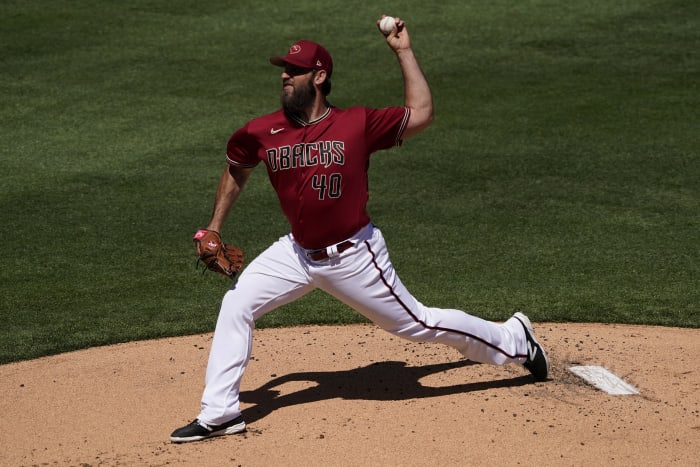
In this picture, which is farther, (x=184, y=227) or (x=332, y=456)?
(x=184, y=227)

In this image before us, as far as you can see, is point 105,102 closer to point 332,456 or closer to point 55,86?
point 55,86

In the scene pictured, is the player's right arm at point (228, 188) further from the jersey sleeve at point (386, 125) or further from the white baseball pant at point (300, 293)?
the jersey sleeve at point (386, 125)

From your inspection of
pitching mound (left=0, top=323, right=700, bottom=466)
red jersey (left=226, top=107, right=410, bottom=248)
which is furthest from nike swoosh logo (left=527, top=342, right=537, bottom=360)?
red jersey (left=226, top=107, right=410, bottom=248)

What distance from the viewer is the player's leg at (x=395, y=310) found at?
5.37 meters

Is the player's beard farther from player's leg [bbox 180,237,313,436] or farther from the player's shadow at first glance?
the player's shadow

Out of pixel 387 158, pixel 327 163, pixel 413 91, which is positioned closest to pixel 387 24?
pixel 413 91

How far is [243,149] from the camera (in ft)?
18.1

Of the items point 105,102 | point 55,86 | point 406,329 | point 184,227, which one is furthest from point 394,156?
point 406,329

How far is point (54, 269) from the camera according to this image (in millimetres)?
8258

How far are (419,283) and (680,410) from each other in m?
2.68

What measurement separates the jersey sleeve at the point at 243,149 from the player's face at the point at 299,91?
25 cm

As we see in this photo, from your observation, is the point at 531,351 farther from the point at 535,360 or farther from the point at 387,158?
the point at 387,158

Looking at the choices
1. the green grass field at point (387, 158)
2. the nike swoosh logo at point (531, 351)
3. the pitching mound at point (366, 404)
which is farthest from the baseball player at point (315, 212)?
the green grass field at point (387, 158)

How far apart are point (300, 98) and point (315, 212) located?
55 cm
